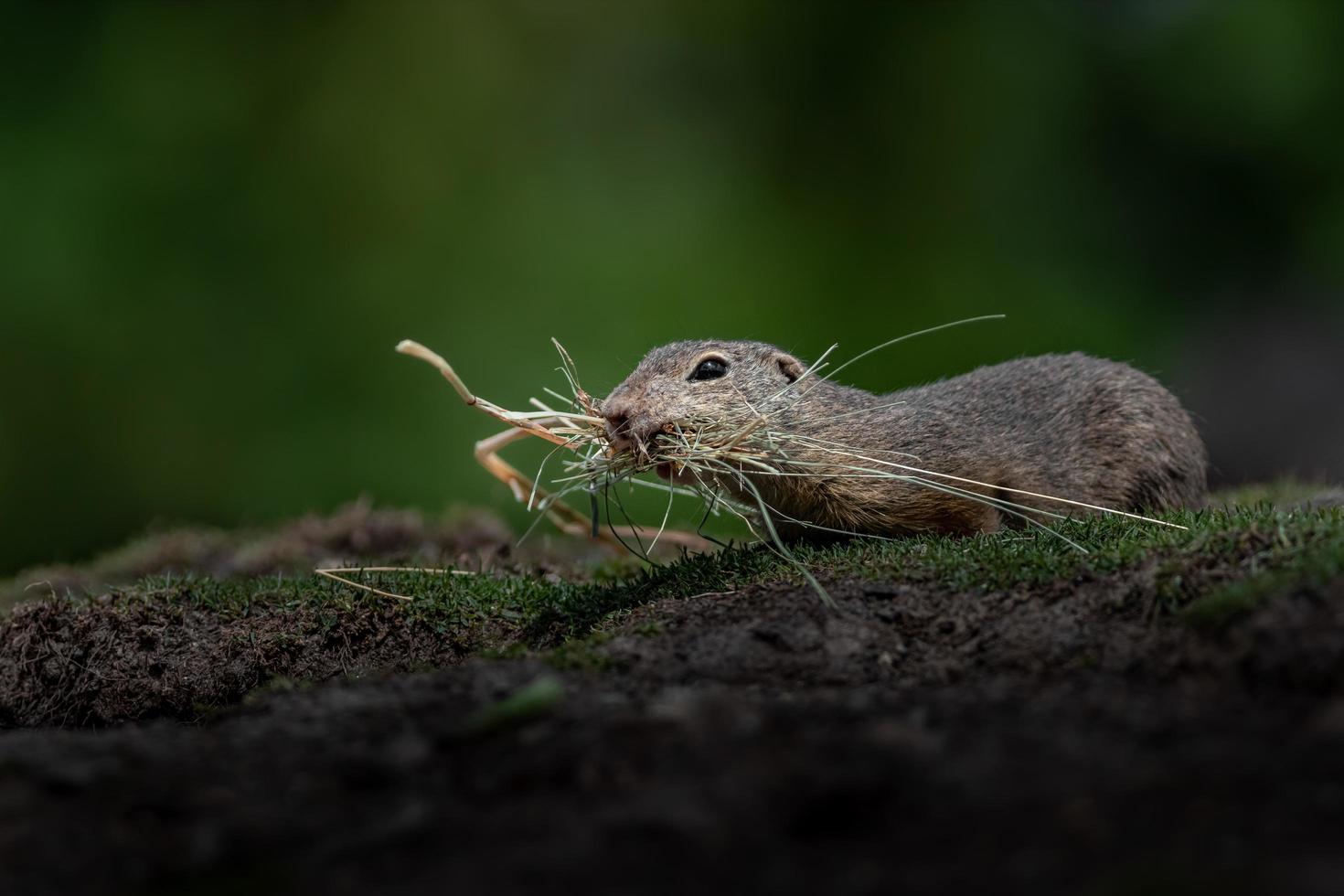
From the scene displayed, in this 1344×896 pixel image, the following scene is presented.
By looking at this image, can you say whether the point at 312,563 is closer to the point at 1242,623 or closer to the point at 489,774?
the point at 489,774

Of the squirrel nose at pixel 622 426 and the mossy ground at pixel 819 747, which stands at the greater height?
the squirrel nose at pixel 622 426

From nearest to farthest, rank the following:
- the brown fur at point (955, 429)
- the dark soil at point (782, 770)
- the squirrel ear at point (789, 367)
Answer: the dark soil at point (782, 770) < the brown fur at point (955, 429) < the squirrel ear at point (789, 367)

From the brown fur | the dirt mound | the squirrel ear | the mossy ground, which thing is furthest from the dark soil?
the squirrel ear

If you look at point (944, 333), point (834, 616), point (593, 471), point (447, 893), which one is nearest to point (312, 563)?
point (593, 471)

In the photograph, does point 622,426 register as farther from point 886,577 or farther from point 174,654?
point 174,654

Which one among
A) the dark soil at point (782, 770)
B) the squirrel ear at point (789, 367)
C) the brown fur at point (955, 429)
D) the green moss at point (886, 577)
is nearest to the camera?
the dark soil at point (782, 770)

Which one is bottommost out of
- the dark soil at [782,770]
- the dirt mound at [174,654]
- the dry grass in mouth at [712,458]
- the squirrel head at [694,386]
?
the dirt mound at [174,654]

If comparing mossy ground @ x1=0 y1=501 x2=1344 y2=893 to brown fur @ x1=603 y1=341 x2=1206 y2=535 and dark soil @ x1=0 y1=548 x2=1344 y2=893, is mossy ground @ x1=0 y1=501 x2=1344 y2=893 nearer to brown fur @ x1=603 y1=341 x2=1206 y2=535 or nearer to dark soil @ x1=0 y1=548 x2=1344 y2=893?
dark soil @ x1=0 y1=548 x2=1344 y2=893

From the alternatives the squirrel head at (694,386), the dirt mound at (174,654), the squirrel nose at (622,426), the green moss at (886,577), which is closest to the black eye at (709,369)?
the squirrel head at (694,386)

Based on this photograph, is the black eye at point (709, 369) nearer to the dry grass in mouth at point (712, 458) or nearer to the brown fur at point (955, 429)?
the brown fur at point (955, 429)
